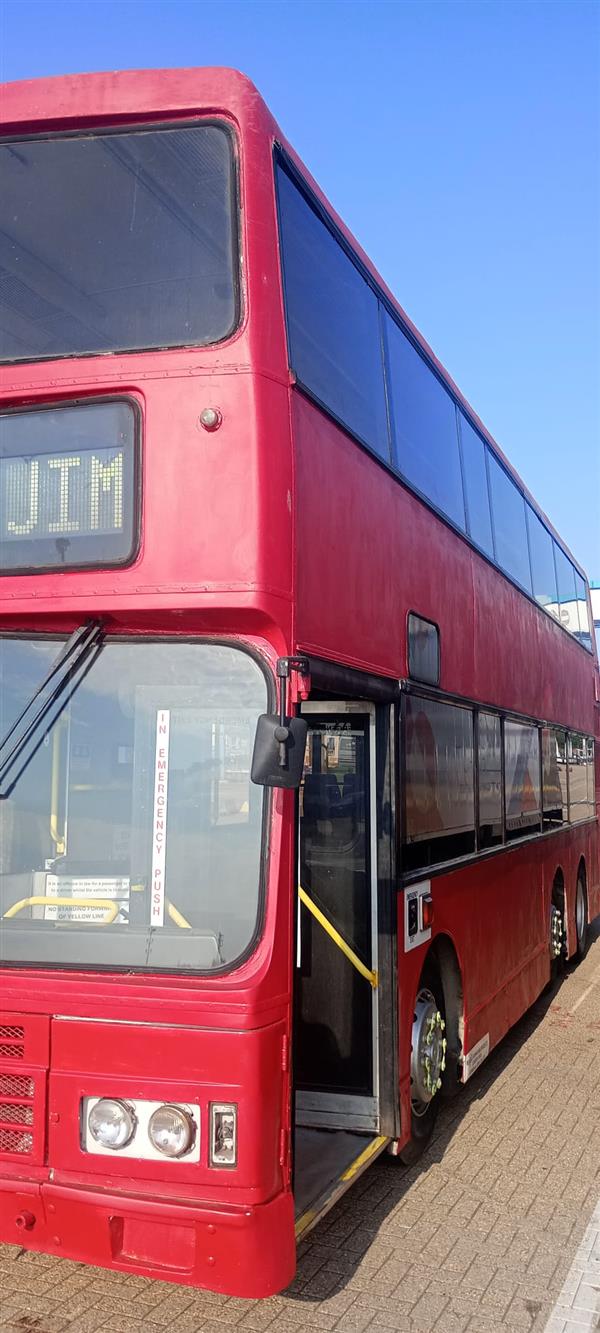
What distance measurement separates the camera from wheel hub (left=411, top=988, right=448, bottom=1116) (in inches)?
211

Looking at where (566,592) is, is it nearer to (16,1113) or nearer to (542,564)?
(542,564)

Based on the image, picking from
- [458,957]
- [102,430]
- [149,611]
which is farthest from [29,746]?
[458,957]

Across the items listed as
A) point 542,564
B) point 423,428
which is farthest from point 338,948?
point 542,564

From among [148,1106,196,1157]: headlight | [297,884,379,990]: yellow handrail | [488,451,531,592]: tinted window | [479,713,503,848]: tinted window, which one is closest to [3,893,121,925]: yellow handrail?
[148,1106,196,1157]: headlight

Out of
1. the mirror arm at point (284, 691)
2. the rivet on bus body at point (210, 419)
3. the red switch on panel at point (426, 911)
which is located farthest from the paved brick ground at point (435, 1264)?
the rivet on bus body at point (210, 419)

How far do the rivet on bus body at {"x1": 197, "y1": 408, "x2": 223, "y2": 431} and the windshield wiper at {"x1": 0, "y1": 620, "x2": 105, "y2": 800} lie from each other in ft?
2.53

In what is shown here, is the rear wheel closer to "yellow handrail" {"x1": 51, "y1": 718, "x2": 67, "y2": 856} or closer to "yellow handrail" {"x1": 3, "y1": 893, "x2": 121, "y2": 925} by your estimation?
"yellow handrail" {"x1": 3, "y1": 893, "x2": 121, "y2": 925}

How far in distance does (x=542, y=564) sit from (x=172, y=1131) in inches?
298

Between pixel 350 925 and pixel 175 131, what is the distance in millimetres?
3628

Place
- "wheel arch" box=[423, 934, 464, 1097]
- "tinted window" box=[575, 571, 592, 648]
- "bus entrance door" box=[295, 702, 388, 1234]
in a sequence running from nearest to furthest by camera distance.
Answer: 1. "bus entrance door" box=[295, 702, 388, 1234]
2. "wheel arch" box=[423, 934, 464, 1097]
3. "tinted window" box=[575, 571, 592, 648]

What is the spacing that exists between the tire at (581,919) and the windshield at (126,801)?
8.53 metres

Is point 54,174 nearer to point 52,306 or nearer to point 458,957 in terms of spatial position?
point 52,306

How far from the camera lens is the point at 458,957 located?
20.4ft

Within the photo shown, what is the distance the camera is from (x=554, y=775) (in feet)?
33.3
